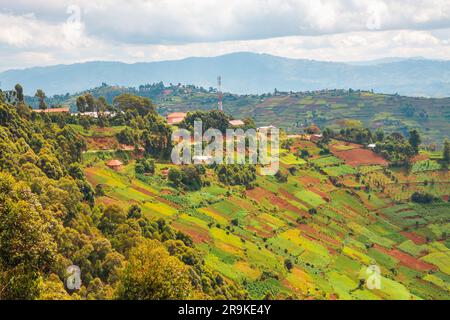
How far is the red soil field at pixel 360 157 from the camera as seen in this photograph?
427 feet

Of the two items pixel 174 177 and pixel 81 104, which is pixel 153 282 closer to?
pixel 174 177

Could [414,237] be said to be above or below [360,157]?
below

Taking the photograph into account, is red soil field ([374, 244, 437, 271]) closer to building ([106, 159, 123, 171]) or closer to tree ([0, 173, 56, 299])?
building ([106, 159, 123, 171])

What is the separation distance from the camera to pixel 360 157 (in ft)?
439

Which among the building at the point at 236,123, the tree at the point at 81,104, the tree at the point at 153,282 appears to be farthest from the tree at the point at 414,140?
the tree at the point at 153,282

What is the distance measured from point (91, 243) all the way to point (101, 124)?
2401 inches

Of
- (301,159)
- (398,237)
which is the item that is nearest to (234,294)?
(398,237)

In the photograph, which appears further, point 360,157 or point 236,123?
point 236,123

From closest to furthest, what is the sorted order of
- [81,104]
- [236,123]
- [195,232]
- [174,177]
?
[195,232] < [174,177] < [81,104] < [236,123]

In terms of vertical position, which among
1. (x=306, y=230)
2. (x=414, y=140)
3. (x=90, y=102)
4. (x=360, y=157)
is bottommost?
(x=306, y=230)

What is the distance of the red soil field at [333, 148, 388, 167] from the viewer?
13025cm

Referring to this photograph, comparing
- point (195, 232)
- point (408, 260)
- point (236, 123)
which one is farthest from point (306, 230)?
point (236, 123)

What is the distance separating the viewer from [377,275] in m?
77.6

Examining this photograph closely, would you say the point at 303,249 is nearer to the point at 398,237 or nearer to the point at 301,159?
the point at 398,237
